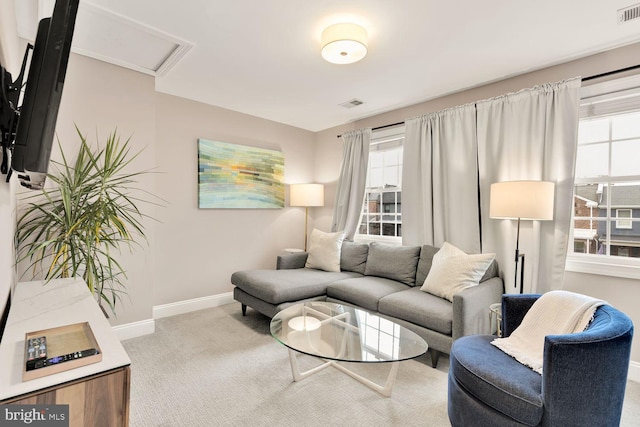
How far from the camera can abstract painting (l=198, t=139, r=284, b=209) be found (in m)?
3.80

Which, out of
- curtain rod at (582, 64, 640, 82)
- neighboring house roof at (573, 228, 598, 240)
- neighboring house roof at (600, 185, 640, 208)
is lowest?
neighboring house roof at (573, 228, 598, 240)

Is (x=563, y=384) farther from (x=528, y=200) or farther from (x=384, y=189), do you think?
(x=384, y=189)

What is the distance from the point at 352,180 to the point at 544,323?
2.86 m

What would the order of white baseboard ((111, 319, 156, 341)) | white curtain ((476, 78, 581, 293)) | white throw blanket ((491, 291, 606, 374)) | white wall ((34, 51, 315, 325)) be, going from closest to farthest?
white throw blanket ((491, 291, 606, 374))
white curtain ((476, 78, 581, 293))
white wall ((34, 51, 315, 325))
white baseboard ((111, 319, 156, 341))

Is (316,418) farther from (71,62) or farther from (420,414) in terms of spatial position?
(71,62)

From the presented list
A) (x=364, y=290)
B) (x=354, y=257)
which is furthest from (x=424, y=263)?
(x=354, y=257)

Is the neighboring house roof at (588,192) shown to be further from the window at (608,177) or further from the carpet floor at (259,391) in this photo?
the carpet floor at (259,391)

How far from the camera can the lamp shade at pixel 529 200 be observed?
7.67 feet

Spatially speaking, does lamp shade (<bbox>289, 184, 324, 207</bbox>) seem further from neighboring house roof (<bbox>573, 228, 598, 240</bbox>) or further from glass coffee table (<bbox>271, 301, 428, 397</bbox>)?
neighboring house roof (<bbox>573, 228, 598, 240</bbox>)

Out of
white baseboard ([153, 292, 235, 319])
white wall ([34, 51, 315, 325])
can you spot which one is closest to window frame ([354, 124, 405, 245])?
white wall ([34, 51, 315, 325])

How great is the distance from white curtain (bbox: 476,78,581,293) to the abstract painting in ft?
8.56

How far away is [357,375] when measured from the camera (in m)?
2.23

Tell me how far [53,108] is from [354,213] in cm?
343

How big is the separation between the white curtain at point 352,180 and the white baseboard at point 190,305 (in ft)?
5.77
